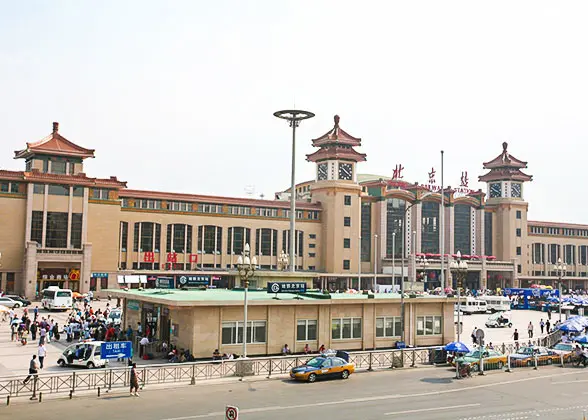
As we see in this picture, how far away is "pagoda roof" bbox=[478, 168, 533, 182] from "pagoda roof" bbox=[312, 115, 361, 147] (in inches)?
1502

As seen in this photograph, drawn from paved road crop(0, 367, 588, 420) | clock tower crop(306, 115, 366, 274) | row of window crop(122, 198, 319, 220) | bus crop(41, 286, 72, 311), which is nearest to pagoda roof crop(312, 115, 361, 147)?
clock tower crop(306, 115, 366, 274)

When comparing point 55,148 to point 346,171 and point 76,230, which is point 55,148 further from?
Answer: point 346,171

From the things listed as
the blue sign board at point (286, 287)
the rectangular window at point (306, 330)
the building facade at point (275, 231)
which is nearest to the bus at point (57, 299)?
the building facade at point (275, 231)

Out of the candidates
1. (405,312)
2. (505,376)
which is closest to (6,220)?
(405,312)

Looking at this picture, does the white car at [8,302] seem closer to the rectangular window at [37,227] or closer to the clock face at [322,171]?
the rectangular window at [37,227]

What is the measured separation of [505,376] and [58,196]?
66.1 meters

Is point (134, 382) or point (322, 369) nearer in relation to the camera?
point (134, 382)

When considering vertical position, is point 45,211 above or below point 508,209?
below

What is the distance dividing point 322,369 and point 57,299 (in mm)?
41190

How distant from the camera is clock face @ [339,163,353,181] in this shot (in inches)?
4350

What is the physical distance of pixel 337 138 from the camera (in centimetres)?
11100

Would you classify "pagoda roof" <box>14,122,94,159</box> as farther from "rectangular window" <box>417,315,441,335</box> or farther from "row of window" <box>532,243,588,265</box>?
"row of window" <box>532,243,588,265</box>

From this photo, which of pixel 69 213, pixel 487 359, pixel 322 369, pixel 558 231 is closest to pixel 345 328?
pixel 487 359

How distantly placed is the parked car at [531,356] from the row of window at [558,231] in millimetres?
102584
